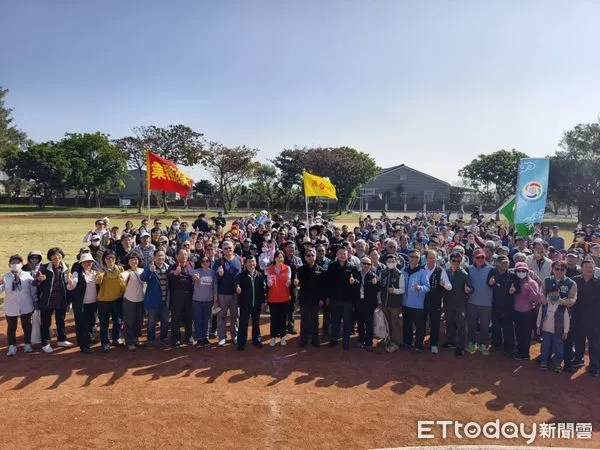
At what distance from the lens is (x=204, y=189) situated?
211 ft

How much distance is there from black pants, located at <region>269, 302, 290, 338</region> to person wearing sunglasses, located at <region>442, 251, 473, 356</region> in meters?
3.01

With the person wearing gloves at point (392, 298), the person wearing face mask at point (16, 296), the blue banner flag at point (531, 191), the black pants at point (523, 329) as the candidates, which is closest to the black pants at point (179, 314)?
the person wearing face mask at point (16, 296)

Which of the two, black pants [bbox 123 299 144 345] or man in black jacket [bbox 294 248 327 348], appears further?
man in black jacket [bbox 294 248 327 348]

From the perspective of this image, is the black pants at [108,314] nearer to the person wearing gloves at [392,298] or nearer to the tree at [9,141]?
the person wearing gloves at [392,298]

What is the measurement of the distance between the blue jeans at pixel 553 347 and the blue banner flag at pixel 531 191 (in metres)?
6.27

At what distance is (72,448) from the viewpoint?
4.65 meters

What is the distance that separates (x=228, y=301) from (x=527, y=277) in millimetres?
5350

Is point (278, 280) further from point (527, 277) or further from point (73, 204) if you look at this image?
point (73, 204)

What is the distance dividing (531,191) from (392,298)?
24.6ft

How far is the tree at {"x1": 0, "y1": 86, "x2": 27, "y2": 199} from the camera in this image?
52594 mm

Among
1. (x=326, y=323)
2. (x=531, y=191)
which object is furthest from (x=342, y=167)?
(x=326, y=323)

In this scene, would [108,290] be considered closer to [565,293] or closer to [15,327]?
[15,327]

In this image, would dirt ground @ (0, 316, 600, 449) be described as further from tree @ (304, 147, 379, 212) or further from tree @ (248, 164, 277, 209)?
tree @ (248, 164, 277, 209)

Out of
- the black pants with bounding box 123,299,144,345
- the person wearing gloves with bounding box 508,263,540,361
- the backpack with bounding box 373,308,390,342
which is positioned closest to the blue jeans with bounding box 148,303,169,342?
the black pants with bounding box 123,299,144,345
